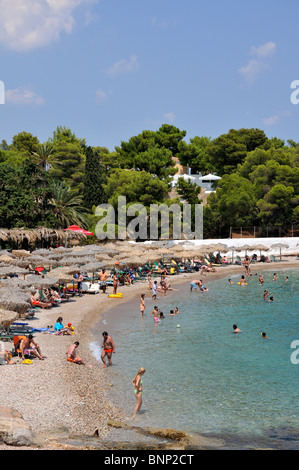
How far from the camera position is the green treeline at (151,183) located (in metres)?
45.5

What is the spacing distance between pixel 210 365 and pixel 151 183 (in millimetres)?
37266

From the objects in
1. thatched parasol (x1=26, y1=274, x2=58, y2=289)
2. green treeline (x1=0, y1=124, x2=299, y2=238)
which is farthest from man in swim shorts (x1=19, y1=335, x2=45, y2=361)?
green treeline (x1=0, y1=124, x2=299, y2=238)

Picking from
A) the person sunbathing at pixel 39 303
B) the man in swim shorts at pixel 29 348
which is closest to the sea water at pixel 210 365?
the man in swim shorts at pixel 29 348

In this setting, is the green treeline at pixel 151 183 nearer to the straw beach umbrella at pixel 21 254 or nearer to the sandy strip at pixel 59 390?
the straw beach umbrella at pixel 21 254

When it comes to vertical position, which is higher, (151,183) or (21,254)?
(151,183)

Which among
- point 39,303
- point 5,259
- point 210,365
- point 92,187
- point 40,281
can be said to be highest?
point 92,187

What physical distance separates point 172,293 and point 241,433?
19794 mm

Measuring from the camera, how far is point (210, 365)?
1575cm

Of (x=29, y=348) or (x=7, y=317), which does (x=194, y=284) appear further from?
(x=7, y=317)
